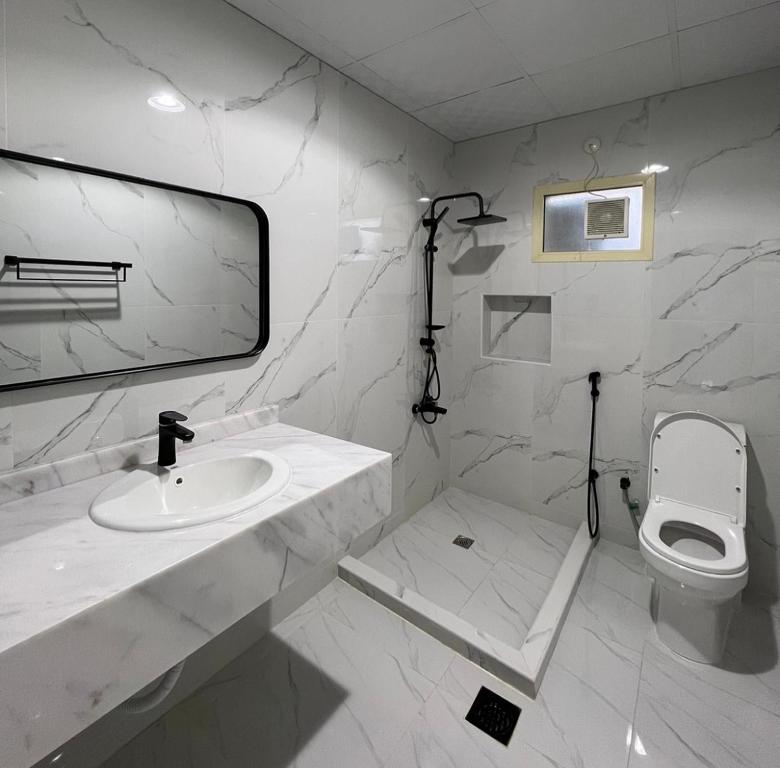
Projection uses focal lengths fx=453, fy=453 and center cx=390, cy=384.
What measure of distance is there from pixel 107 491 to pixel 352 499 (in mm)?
657

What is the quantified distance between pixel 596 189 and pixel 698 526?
5.77 feet

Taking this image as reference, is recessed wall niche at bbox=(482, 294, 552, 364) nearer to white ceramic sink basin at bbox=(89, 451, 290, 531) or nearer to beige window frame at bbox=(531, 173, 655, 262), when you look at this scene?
beige window frame at bbox=(531, 173, 655, 262)

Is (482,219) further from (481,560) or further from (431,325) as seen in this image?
(481,560)

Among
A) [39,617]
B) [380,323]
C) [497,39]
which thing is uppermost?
[497,39]

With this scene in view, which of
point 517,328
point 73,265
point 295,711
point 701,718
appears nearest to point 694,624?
point 701,718

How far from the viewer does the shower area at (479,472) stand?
2141 mm

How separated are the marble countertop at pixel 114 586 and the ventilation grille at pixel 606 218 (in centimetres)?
200

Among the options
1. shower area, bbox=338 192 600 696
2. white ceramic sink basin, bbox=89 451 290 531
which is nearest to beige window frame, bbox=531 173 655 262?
shower area, bbox=338 192 600 696

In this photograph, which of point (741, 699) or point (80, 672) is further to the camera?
point (741, 699)

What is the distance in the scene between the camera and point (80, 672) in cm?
76

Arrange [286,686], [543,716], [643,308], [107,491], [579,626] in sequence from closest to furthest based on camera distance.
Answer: [107,491]
[543,716]
[286,686]
[579,626]
[643,308]

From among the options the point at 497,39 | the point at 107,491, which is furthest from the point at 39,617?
the point at 497,39

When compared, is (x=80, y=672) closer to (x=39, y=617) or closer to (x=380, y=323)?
(x=39, y=617)

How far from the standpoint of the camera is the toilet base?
1.75 metres
